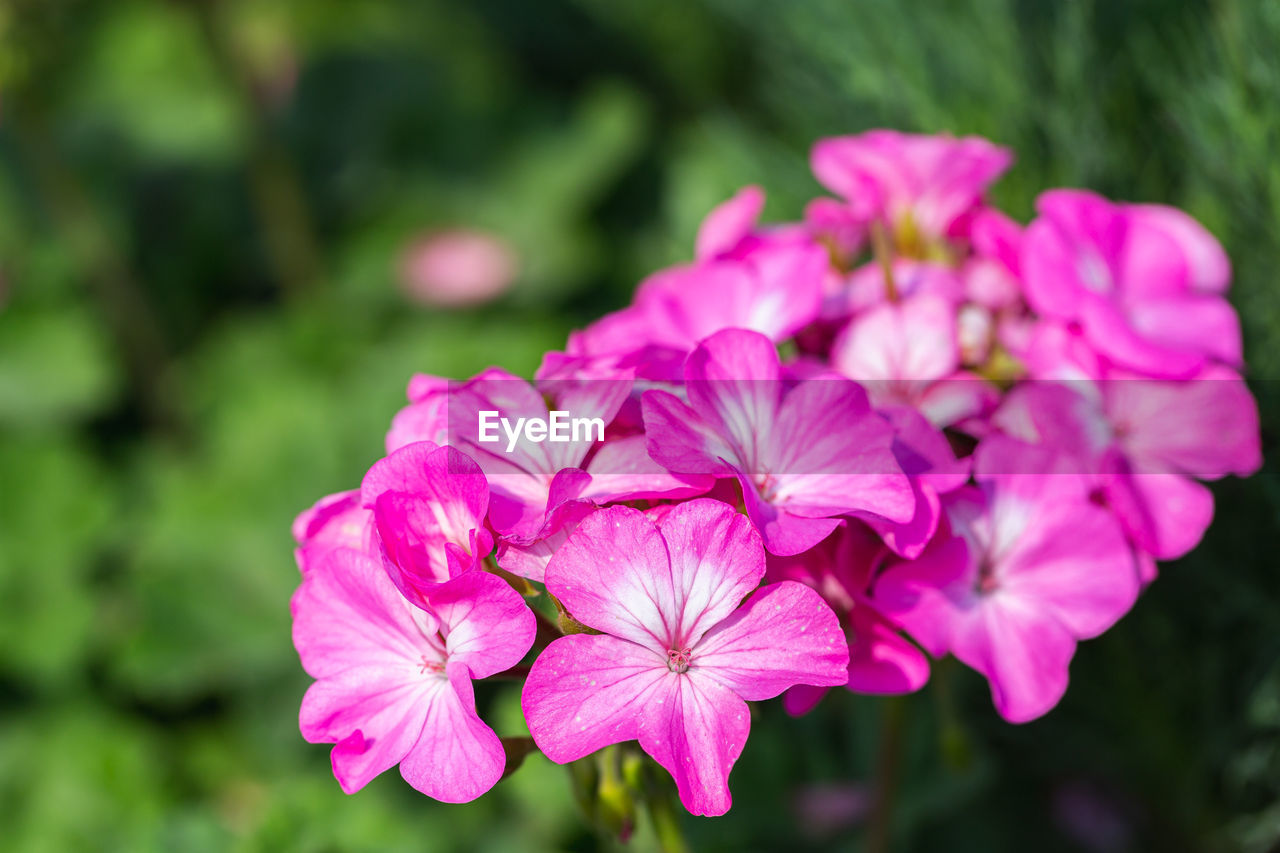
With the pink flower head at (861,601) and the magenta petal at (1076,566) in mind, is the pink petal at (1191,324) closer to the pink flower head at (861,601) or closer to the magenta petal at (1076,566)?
the magenta petal at (1076,566)

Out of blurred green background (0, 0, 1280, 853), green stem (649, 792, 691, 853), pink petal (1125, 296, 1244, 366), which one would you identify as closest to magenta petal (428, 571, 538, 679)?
green stem (649, 792, 691, 853)

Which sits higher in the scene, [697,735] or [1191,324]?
[1191,324]

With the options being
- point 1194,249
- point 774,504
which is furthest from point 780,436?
point 1194,249

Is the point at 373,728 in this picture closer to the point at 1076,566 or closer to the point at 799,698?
the point at 799,698

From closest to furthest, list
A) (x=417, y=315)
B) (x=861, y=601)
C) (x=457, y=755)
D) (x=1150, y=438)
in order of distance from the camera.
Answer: (x=457, y=755), (x=861, y=601), (x=1150, y=438), (x=417, y=315)

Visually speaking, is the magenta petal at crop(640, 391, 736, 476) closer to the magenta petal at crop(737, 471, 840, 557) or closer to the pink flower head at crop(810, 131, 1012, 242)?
the magenta petal at crop(737, 471, 840, 557)

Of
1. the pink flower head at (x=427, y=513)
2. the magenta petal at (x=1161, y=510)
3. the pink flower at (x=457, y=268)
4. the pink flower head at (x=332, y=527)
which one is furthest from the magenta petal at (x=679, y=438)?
the pink flower at (x=457, y=268)

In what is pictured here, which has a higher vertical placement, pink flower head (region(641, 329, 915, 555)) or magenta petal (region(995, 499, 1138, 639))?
pink flower head (region(641, 329, 915, 555))
